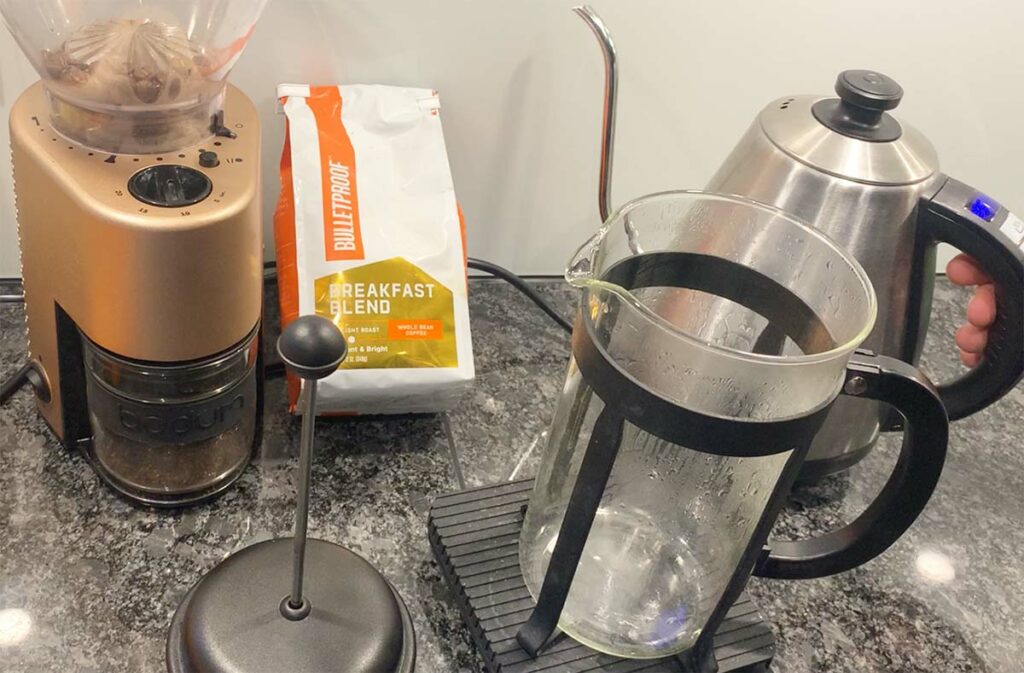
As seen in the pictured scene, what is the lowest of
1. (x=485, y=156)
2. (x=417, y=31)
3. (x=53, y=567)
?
(x=53, y=567)

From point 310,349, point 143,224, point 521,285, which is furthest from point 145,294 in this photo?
point 521,285

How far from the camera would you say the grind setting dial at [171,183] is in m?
0.53

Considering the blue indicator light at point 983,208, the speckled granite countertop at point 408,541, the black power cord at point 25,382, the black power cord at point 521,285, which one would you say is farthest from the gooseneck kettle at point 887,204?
the black power cord at point 25,382

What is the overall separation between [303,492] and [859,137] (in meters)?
0.42

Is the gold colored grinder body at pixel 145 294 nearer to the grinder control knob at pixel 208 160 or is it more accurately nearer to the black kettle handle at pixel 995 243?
the grinder control knob at pixel 208 160

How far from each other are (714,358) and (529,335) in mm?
393

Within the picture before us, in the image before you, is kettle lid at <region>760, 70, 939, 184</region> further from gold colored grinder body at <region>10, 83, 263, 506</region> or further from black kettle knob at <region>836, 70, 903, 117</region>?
gold colored grinder body at <region>10, 83, 263, 506</region>

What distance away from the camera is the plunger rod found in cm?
47

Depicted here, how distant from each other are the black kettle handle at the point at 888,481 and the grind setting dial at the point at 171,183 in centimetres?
37

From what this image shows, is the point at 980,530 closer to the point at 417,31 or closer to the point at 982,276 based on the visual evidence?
the point at 982,276

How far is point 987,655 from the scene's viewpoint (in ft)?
2.08

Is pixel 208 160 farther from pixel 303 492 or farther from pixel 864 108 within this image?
pixel 864 108

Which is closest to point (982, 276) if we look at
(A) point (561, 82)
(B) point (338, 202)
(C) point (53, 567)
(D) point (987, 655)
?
(D) point (987, 655)

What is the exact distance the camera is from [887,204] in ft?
1.95
